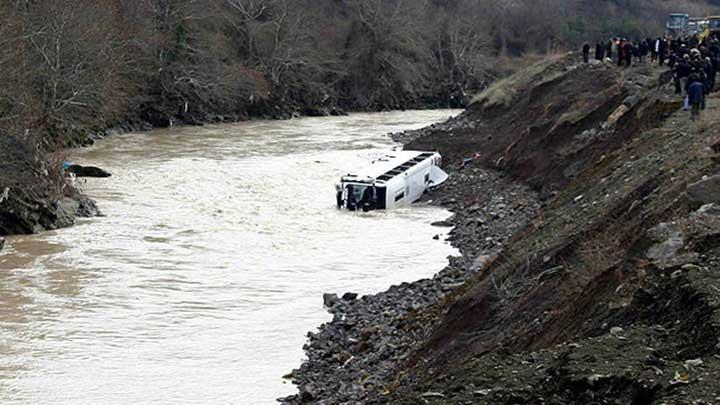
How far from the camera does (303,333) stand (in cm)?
2083

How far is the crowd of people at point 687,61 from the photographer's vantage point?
25.8 metres

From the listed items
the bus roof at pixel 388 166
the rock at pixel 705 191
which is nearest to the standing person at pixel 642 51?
the bus roof at pixel 388 166

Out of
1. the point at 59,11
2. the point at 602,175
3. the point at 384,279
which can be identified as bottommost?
the point at 384,279

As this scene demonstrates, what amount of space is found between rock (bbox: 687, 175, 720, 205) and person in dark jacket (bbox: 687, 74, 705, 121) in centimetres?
1054

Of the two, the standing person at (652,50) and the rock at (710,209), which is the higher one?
the standing person at (652,50)

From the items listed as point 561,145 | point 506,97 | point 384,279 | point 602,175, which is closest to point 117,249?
point 384,279

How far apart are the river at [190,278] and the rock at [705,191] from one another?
6.99 meters

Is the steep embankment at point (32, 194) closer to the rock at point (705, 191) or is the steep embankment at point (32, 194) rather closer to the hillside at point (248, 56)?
the hillside at point (248, 56)

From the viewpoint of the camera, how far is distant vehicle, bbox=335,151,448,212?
120 ft

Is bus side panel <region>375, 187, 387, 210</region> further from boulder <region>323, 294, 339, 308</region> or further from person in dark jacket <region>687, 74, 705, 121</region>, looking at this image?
boulder <region>323, 294, 339, 308</region>

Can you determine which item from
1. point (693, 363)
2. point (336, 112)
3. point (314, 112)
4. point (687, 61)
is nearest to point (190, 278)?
point (687, 61)

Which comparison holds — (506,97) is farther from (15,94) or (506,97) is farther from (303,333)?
(303,333)

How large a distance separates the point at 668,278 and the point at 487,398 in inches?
113

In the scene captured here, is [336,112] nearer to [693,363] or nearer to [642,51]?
[642,51]
